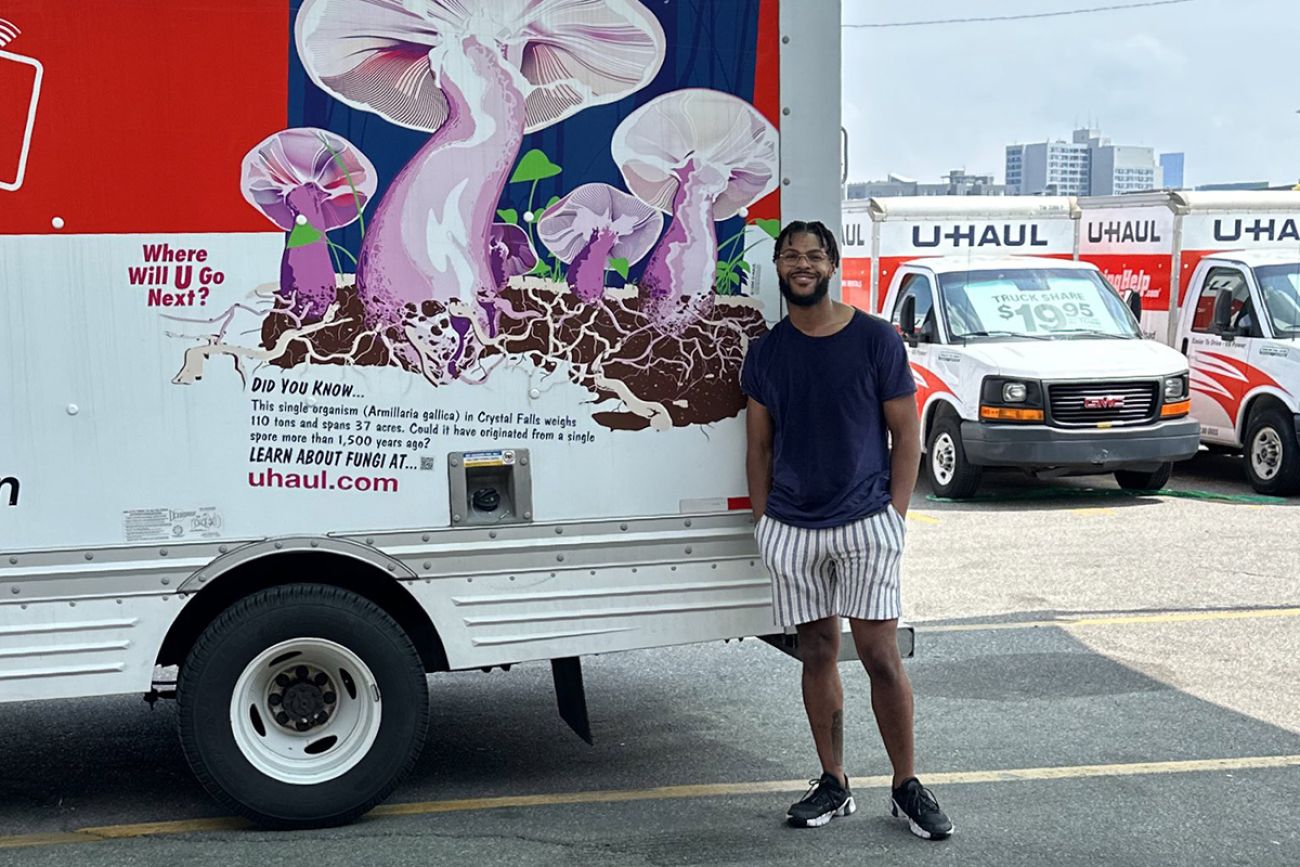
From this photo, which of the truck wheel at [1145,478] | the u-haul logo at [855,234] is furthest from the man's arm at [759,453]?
the u-haul logo at [855,234]

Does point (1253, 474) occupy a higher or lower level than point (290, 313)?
lower

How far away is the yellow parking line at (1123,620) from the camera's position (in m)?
8.38

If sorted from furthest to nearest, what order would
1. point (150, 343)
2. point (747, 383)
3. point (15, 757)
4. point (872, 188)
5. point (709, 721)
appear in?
point (872, 188) < point (709, 721) < point (15, 757) < point (747, 383) < point (150, 343)

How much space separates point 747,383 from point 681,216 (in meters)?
0.62

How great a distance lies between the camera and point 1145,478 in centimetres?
1374

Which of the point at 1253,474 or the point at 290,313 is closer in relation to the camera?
the point at 290,313

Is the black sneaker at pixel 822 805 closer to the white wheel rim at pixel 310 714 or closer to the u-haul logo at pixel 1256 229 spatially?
the white wheel rim at pixel 310 714

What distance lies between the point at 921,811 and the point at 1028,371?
25.8 ft

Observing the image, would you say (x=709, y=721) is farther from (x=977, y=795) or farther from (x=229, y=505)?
(x=229, y=505)

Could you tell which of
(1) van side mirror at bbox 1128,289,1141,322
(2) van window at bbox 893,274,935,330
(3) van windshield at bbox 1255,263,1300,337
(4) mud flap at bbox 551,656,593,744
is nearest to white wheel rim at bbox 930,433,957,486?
(2) van window at bbox 893,274,935,330

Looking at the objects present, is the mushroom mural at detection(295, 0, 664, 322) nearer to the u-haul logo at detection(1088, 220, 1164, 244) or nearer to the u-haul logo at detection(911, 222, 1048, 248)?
the u-haul logo at detection(911, 222, 1048, 248)

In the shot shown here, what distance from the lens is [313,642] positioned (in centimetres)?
514

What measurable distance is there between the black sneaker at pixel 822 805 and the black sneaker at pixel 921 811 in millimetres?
194

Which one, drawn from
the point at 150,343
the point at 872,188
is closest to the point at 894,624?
the point at 150,343
